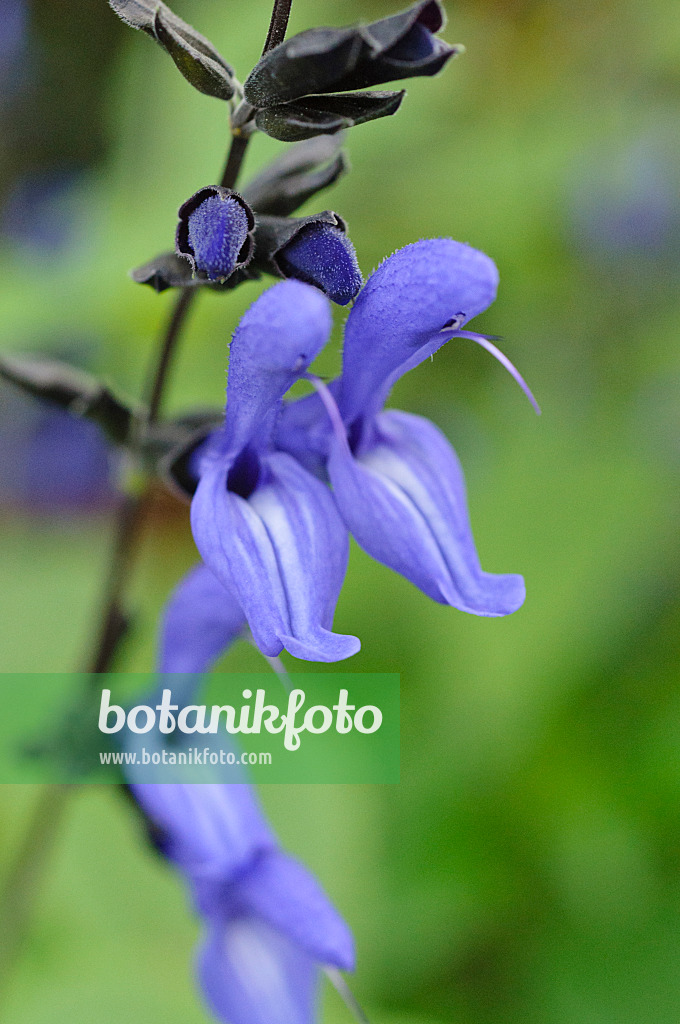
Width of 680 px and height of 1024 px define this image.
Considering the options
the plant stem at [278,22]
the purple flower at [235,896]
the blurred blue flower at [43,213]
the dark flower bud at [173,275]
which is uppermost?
the plant stem at [278,22]

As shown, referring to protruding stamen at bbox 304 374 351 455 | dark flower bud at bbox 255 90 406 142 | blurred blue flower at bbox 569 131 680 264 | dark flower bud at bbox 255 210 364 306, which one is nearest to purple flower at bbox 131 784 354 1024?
protruding stamen at bbox 304 374 351 455

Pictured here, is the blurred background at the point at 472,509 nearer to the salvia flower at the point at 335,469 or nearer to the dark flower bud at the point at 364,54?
the salvia flower at the point at 335,469

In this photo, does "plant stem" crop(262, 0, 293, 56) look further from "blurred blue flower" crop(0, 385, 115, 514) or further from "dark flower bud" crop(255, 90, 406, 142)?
"blurred blue flower" crop(0, 385, 115, 514)

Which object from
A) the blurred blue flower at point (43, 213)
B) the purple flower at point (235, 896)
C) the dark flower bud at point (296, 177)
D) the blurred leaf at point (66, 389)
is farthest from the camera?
the blurred blue flower at point (43, 213)

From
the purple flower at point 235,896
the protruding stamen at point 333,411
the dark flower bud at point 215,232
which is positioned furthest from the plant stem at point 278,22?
the purple flower at point 235,896

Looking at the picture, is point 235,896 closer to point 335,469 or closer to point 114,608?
point 114,608

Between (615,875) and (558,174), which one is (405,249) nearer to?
(615,875)

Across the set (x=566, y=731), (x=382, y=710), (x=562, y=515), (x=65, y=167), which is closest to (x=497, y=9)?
(x=65, y=167)
